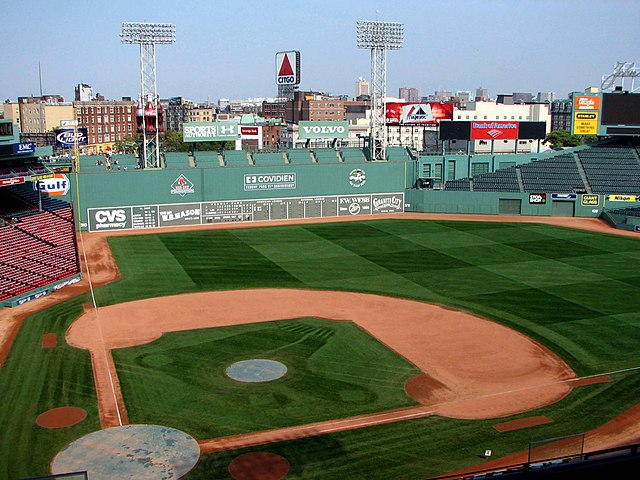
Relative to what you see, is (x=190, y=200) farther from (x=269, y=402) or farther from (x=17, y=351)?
(x=269, y=402)

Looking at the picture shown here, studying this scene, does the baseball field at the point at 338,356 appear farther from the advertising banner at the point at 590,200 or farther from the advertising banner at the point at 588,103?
the advertising banner at the point at 588,103

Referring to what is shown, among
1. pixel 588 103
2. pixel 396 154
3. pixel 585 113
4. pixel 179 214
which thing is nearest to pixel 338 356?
pixel 179 214

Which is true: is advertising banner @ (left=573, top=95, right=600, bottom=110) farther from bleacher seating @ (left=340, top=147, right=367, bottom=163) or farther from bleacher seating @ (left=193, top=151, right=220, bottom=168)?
bleacher seating @ (left=193, top=151, right=220, bottom=168)

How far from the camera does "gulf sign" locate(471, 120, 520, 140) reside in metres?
73.1

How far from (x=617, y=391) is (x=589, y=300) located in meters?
12.7

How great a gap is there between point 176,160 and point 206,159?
2938mm

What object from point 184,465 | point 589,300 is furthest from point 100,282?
point 589,300

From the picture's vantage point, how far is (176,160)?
61375 millimetres

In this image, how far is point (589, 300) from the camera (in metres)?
36.7

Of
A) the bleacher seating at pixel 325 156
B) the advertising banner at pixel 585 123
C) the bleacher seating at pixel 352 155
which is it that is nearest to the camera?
the bleacher seating at pixel 325 156

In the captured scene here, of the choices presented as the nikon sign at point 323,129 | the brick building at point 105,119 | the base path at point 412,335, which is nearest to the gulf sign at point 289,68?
the nikon sign at point 323,129

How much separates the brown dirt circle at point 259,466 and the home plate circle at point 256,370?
580 centimetres

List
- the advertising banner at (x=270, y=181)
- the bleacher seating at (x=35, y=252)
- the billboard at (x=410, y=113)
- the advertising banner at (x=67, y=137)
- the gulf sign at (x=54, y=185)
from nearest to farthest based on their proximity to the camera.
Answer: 1. the bleacher seating at (x=35, y=252)
2. the gulf sign at (x=54, y=185)
3. the advertising banner at (x=67, y=137)
4. the advertising banner at (x=270, y=181)
5. the billboard at (x=410, y=113)

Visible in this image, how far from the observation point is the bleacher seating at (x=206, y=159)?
204ft
